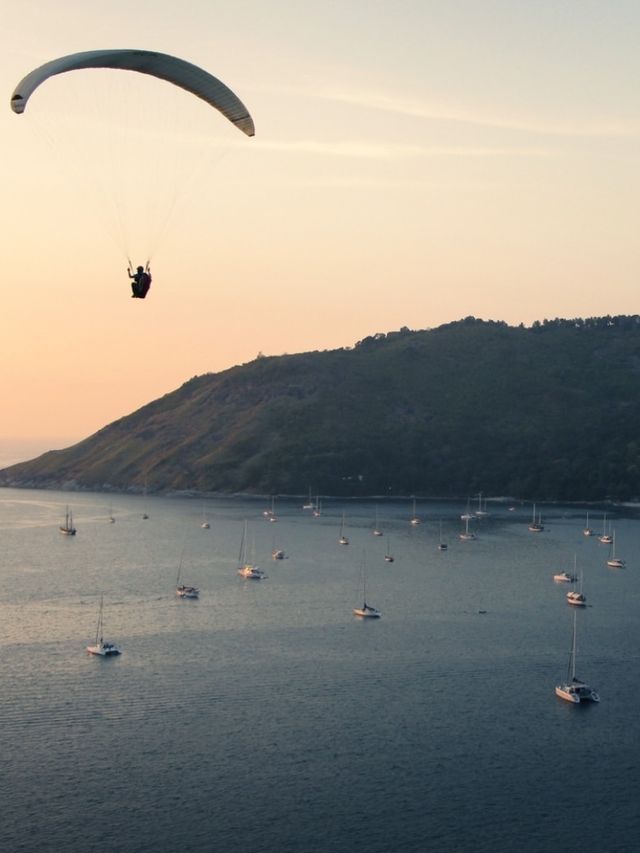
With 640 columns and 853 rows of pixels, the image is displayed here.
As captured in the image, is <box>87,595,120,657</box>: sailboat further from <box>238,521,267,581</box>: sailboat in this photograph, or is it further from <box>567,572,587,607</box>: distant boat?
<box>567,572,587,607</box>: distant boat

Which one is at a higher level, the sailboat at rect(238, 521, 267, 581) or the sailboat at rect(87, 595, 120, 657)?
the sailboat at rect(238, 521, 267, 581)

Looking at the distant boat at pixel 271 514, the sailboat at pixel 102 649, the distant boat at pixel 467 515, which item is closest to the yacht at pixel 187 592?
the sailboat at pixel 102 649

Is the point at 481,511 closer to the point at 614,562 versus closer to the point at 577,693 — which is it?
the point at 614,562

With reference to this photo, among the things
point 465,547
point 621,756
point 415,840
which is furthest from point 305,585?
point 415,840

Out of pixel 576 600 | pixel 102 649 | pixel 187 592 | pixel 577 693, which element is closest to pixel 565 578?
pixel 576 600

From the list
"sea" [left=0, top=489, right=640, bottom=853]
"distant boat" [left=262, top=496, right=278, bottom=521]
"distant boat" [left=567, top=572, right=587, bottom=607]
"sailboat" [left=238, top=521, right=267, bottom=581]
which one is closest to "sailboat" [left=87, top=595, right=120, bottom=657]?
"sea" [left=0, top=489, right=640, bottom=853]

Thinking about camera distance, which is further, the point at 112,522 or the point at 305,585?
the point at 112,522

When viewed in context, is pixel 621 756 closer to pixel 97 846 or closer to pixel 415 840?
pixel 415 840
